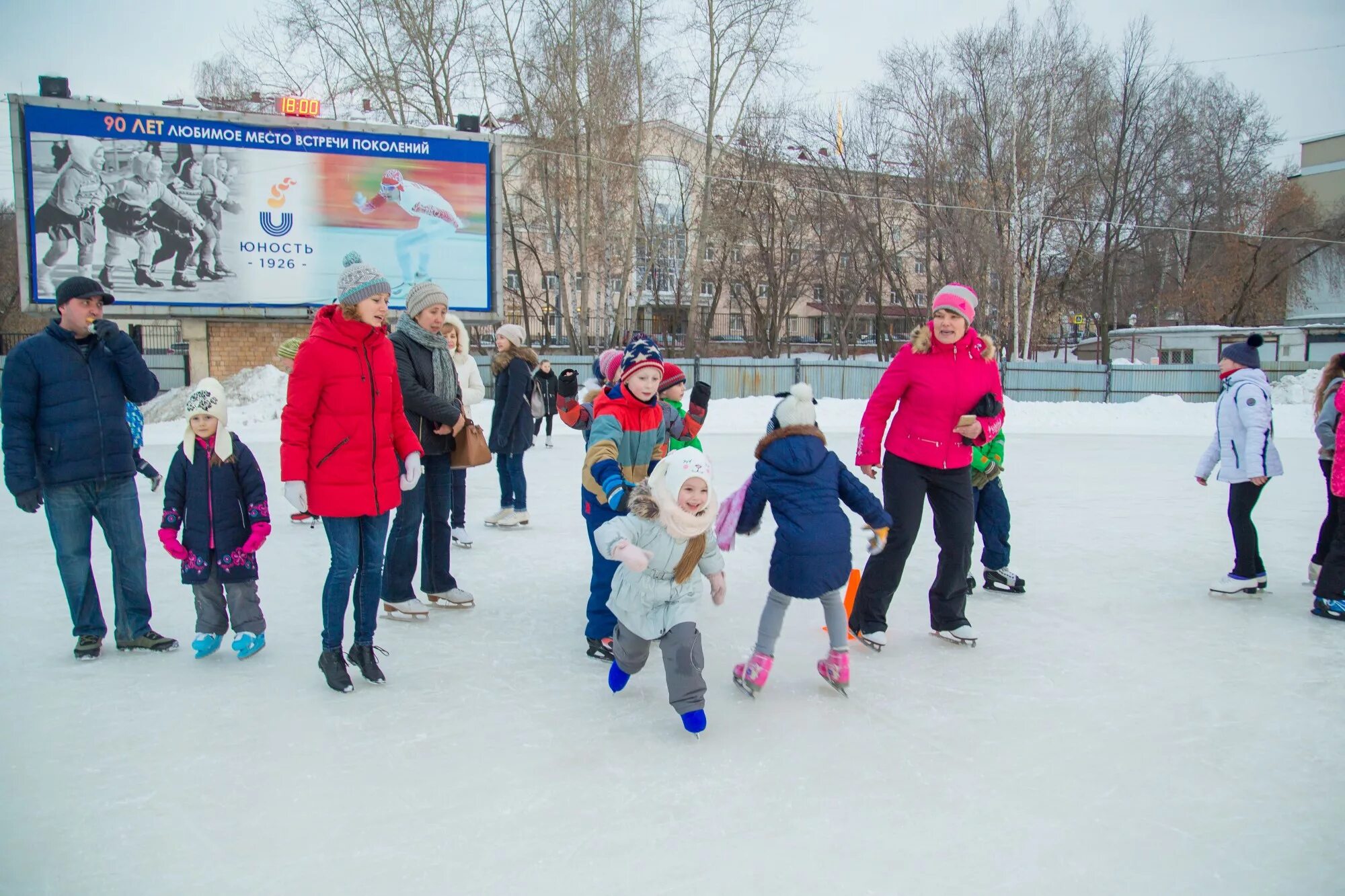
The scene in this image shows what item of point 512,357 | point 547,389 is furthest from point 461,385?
point 547,389

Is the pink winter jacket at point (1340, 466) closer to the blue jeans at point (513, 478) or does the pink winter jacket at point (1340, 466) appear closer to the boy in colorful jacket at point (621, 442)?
the boy in colorful jacket at point (621, 442)

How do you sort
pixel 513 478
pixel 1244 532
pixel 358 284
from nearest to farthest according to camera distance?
1. pixel 358 284
2. pixel 1244 532
3. pixel 513 478

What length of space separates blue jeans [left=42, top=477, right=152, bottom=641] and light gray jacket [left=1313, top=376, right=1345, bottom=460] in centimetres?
629

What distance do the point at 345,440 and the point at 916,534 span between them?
2.57m

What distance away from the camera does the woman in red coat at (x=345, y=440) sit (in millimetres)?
3441

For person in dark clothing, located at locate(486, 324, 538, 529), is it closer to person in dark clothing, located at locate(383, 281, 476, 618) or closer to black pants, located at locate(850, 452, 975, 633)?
person in dark clothing, located at locate(383, 281, 476, 618)

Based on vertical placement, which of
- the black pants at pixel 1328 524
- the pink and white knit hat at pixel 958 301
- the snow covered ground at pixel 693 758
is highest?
the pink and white knit hat at pixel 958 301

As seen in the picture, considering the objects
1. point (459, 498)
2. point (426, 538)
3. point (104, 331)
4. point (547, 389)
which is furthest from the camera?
point (547, 389)

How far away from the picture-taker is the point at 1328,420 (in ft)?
17.5

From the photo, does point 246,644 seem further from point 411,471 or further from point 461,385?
point 461,385

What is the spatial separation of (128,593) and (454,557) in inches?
90.4

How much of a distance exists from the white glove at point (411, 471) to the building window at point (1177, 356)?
86.6 feet

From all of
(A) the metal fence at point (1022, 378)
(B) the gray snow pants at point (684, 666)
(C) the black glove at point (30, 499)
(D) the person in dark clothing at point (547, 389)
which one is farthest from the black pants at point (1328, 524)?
(A) the metal fence at point (1022, 378)

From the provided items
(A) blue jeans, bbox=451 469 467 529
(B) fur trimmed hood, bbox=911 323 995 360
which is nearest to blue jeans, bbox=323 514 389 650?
(A) blue jeans, bbox=451 469 467 529
